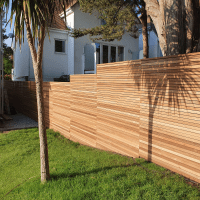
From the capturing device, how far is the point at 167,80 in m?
3.63

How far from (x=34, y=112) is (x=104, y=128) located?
19.6 ft

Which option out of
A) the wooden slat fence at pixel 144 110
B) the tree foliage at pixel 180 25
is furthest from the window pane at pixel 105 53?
the tree foliage at pixel 180 25

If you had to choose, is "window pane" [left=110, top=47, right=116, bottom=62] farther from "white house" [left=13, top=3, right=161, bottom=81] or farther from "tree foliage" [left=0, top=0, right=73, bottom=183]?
"tree foliage" [left=0, top=0, right=73, bottom=183]

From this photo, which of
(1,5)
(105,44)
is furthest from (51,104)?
(105,44)

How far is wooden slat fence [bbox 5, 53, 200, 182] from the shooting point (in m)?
3.29

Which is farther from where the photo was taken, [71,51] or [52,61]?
[71,51]

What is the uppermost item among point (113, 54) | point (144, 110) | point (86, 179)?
point (113, 54)

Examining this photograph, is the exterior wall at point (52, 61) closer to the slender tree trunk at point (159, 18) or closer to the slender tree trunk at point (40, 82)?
the slender tree trunk at point (159, 18)

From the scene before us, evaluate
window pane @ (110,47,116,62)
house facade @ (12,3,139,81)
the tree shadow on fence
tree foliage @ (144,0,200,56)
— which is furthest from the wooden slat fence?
window pane @ (110,47,116,62)

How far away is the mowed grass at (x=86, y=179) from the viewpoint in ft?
9.77

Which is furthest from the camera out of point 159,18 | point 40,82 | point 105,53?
point 105,53

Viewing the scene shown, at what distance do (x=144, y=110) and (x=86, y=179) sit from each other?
1.74 m

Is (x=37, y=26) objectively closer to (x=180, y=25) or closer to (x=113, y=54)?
(x=180, y=25)

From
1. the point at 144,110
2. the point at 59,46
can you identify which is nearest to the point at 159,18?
the point at 144,110
